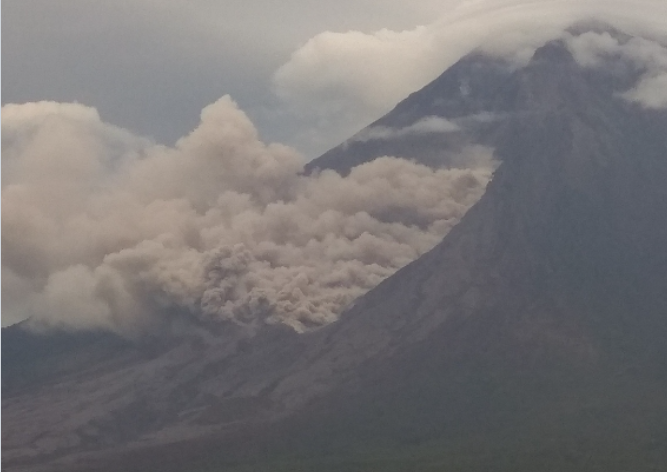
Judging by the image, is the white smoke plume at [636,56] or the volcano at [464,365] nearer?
the volcano at [464,365]

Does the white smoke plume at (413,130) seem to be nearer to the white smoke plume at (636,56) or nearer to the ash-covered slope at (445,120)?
the ash-covered slope at (445,120)

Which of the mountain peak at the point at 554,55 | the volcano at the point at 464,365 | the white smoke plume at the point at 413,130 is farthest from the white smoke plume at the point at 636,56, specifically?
the white smoke plume at the point at 413,130

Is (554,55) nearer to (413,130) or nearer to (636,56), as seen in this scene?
(636,56)

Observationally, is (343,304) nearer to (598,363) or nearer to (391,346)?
(391,346)

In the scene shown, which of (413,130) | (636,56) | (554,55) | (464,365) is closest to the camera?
(464,365)

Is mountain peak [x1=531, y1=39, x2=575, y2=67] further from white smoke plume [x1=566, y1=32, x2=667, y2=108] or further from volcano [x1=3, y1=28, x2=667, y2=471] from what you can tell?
volcano [x1=3, y1=28, x2=667, y2=471]

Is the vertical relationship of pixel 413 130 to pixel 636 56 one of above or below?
below

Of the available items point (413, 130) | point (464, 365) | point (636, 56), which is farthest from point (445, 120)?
point (464, 365)

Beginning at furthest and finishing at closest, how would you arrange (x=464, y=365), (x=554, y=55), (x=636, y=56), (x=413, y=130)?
(x=636, y=56) → (x=413, y=130) → (x=554, y=55) → (x=464, y=365)

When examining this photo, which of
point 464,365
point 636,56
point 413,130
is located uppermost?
point 636,56
